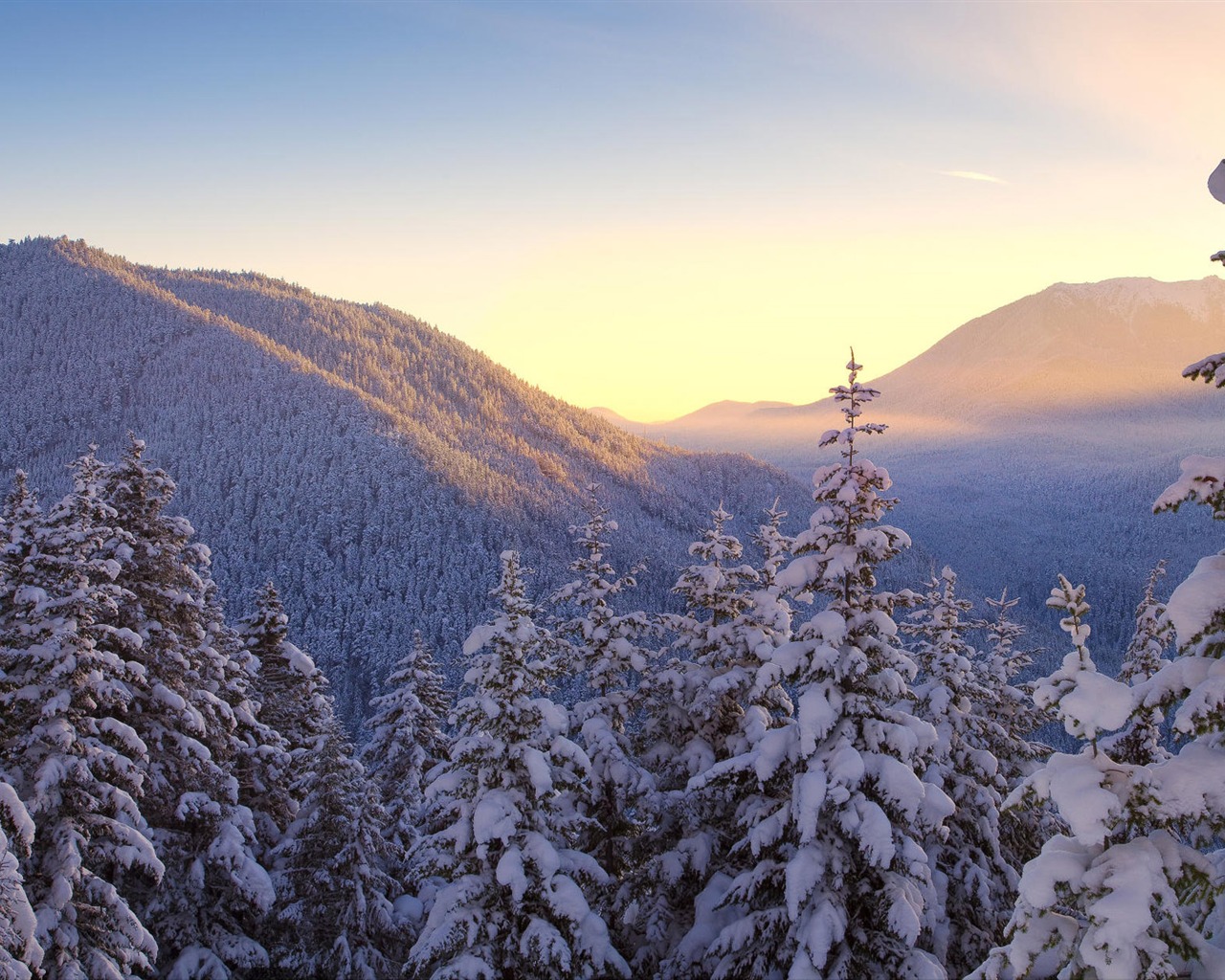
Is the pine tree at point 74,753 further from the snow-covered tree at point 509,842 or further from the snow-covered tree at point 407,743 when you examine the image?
the snow-covered tree at point 407,743

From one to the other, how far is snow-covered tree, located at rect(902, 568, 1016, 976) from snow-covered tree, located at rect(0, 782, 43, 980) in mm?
13581

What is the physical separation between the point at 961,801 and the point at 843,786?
693 cm

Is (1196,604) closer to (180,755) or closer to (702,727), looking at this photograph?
(702,727)

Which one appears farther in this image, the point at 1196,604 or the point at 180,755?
the point at 180,755

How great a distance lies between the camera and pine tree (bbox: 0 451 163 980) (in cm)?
1242

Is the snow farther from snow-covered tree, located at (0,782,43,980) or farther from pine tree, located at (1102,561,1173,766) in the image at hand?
snow-covered tree, located at (0,782,43,980)

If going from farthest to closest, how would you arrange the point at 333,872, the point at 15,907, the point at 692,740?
the point at 333,872, the point at 692,740, the point at 15,907

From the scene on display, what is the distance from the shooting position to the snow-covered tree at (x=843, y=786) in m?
11.1

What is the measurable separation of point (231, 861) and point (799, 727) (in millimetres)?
11224

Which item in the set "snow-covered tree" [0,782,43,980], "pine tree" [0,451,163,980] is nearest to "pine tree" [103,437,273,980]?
"pine tree" [0,451,163,980]

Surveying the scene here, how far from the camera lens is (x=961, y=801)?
16500 millimetres

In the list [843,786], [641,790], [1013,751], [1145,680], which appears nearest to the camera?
[1145,680]

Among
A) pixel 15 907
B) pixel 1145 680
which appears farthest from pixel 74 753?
pixel 1145 680

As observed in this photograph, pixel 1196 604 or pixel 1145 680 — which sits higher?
pixel 1196 604
